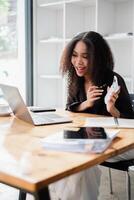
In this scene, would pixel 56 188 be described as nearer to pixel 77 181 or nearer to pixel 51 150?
pixel 77 181

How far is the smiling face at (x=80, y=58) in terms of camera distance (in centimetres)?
204

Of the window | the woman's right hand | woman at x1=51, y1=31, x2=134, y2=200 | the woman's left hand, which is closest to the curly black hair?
woman at x1=51, y1=31, x2=134, y2=200

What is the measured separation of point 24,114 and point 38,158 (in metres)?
0.65

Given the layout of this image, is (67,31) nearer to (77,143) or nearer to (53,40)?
(53,40)

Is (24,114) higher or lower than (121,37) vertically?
lower

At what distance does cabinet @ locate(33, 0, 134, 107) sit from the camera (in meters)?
3.17

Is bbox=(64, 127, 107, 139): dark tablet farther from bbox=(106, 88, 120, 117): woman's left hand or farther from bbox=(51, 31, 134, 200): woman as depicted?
bbox=(51, 31, 134, 200): woman

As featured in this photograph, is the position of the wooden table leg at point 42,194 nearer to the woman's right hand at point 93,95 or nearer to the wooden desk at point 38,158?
the wooden desk at point 38,158

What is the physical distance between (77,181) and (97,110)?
2.65 feet

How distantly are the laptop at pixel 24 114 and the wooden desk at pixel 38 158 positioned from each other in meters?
0.10

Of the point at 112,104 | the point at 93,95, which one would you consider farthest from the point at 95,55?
the point at 112,104

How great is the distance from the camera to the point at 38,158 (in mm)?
998

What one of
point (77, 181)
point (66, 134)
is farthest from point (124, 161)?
point (66, 134)

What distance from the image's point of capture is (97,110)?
2.04 metres
